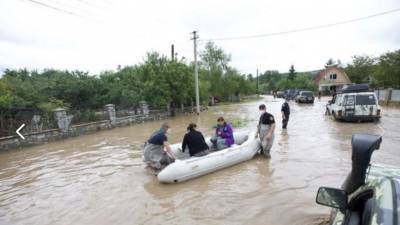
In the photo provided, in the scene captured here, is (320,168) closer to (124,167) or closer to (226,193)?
(226,193)

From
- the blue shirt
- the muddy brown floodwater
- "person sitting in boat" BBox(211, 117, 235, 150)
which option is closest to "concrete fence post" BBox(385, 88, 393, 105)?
the muddy brown floodwater

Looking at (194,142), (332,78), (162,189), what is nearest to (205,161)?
(194,142)

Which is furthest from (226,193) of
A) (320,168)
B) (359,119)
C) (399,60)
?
(399,60)

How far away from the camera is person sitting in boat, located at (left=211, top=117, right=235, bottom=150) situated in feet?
27.5

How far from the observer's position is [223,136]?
8484mm

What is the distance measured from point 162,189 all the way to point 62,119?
10.0m

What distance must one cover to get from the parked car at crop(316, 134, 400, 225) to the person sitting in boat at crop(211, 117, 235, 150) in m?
5.83

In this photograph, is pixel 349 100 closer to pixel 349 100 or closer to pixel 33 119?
pixel 349 100

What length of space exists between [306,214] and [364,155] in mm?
3182

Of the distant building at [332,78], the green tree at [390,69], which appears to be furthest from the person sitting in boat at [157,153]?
the distant building at [332,78]

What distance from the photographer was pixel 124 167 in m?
8.59

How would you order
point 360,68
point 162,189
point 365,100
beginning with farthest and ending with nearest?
point 360,68 < point 365,100 < point 162,189

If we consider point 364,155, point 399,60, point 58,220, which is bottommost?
point 58,220

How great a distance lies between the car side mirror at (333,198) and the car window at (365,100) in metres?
15.1
